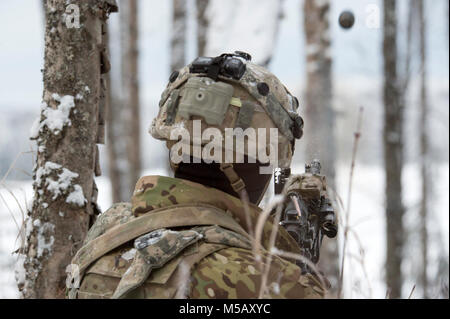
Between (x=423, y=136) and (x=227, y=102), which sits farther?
(x=423, y=136)

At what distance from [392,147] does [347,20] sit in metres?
2.37

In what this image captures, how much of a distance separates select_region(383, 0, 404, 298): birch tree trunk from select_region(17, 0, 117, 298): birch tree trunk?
496cm

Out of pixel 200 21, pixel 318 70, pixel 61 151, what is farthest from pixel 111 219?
pixel 200 21

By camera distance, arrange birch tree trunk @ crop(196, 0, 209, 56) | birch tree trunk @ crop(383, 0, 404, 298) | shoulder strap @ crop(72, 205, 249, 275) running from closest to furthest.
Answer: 1. shoulder strap @ crop(72, 205, 249, 275)
2. birch tree trunk @ crop(383, 0, 404, 298)
3. birch tree trunk @ crop(196, 0, 209, 56)

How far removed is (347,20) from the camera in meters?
4.84

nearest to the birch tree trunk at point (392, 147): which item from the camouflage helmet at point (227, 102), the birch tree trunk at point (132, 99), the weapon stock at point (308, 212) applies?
the weapon stock at point (308, 212)

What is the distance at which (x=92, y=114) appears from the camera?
247cm

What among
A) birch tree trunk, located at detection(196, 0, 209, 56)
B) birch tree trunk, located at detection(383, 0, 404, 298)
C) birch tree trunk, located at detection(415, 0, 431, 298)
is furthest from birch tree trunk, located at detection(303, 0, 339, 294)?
birch tree trunk, located at detection(415, 0, 431, 298)

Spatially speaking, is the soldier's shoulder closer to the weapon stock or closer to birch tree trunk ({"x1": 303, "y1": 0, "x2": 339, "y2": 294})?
the weapon stock

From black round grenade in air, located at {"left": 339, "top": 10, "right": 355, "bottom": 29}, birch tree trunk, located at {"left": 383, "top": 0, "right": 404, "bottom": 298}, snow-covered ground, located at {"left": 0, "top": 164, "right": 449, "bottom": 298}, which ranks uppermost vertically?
black round grenade in air, located at {"left": 339, "top": 10, "right": 355, "bottom": 29}

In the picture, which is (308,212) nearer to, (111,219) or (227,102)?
(227,102)

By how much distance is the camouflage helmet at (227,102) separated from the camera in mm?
1884

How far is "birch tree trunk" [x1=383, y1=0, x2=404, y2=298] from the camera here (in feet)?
21.1

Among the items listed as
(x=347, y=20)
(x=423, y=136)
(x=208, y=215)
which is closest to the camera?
(x=208, y=215)
